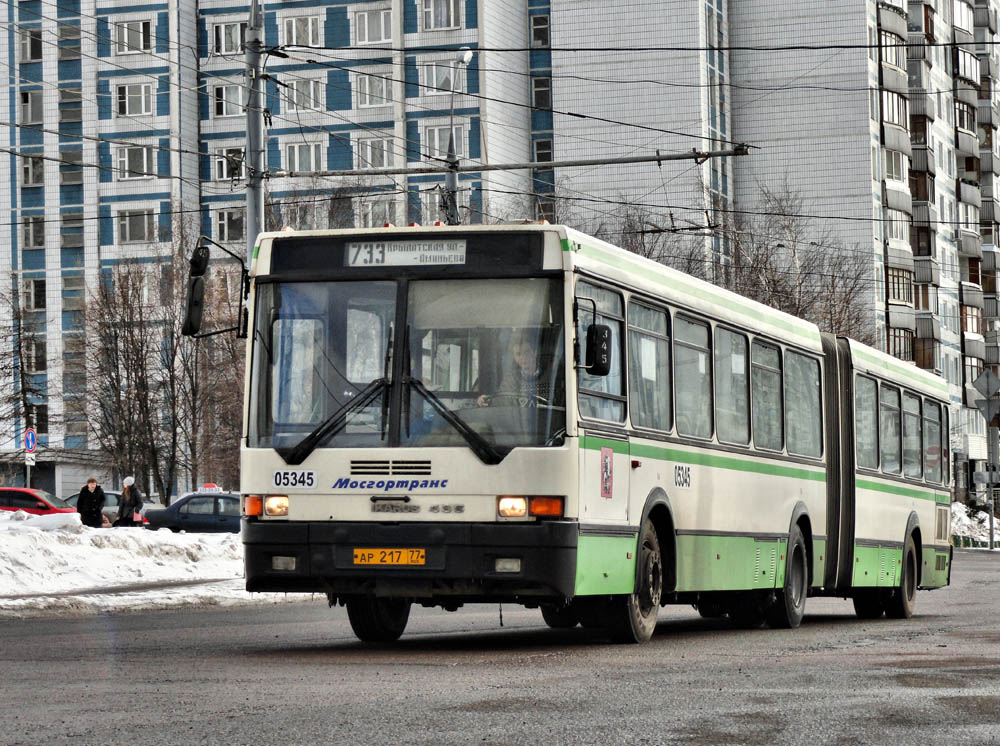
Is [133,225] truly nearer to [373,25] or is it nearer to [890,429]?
[373,25]

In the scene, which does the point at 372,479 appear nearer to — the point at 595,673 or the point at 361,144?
the point at 595,673

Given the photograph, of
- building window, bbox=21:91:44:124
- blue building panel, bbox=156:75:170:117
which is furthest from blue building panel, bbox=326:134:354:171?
building window, bbox=21:91:44:124

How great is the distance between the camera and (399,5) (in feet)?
264

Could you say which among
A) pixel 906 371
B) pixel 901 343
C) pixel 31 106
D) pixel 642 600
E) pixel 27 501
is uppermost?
pixel 31 106

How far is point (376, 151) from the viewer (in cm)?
7925

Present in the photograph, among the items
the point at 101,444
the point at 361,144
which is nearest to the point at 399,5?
the point at 361,144

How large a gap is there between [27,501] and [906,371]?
110ft

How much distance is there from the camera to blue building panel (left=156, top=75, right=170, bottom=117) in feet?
270

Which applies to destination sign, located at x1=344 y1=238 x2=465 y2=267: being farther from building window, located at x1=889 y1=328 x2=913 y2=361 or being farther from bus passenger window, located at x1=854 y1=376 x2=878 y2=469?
building window, located at x1=889 y1=328 x2=913 y2=361

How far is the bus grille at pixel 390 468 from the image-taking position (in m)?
13.7

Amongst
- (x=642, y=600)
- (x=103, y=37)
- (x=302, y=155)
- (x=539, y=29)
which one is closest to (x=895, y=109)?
(x=539, y=29)

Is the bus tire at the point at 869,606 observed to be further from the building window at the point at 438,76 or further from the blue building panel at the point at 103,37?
the blue building panel at the point at 103,37

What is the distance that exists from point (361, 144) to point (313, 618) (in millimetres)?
59813

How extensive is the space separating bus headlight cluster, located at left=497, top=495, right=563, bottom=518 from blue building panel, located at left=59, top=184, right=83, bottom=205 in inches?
2840
